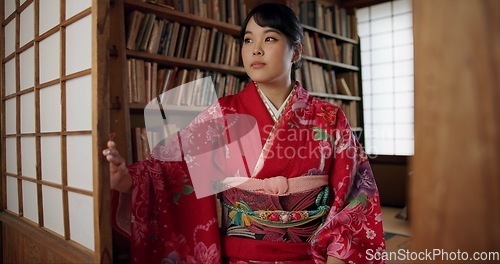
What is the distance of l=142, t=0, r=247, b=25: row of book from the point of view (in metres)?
2.80

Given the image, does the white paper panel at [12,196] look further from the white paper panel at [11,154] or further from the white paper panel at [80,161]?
the white paper panel at [80,161]

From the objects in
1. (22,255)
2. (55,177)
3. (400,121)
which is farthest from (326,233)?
(400,121)

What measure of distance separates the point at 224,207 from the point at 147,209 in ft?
1.02

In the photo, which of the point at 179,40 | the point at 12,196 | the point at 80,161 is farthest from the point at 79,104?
the point at 179,40

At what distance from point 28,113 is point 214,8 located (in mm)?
1758

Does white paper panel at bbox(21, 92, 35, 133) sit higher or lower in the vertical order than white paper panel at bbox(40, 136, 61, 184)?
higher

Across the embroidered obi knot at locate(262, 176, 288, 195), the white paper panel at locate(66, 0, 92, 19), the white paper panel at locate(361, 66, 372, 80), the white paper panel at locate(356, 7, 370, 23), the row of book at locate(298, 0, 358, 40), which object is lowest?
the embroidered obi knot at locate(262, 176, 288, 195)

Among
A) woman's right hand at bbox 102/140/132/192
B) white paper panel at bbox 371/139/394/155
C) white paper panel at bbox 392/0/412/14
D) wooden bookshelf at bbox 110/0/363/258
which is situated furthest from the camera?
white paper panel at bbox 371/139/394/155

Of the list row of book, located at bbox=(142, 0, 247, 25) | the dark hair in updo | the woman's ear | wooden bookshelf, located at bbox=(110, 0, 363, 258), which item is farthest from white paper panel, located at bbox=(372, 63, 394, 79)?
the dark hair in updo

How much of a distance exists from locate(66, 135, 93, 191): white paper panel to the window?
4.52 metres

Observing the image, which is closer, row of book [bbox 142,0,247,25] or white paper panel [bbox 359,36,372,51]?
row of book [bbox 142,0,247,25]

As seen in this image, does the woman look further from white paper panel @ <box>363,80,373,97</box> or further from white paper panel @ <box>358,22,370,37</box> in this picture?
white paper panel @ <box>358,22,370,37</box>

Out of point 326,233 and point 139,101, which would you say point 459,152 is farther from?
point 139,101

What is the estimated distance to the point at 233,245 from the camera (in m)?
1.45
